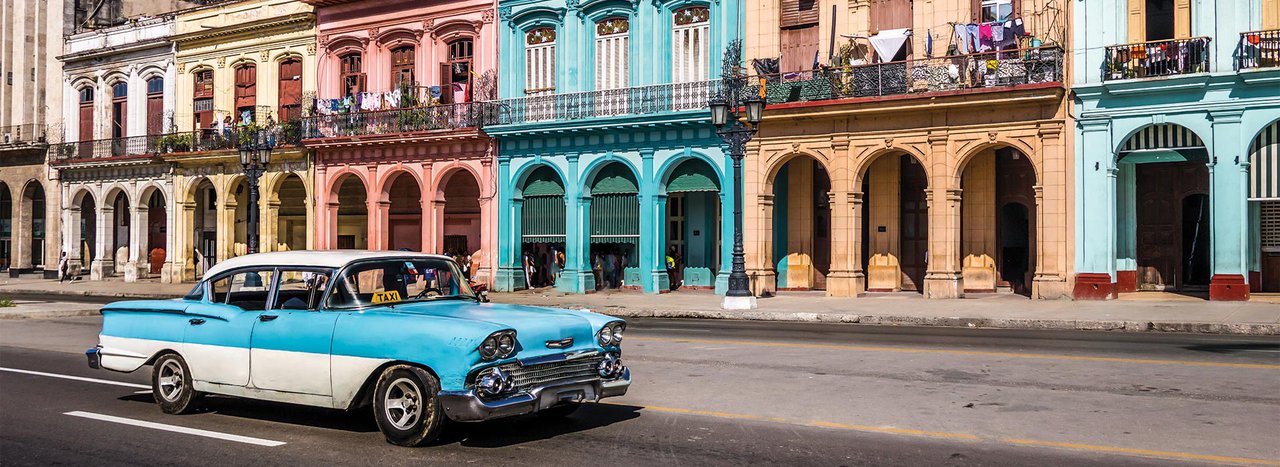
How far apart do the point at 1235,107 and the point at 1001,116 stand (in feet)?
15.4

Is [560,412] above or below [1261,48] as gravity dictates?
below

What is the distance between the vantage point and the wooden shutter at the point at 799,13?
92.2ft

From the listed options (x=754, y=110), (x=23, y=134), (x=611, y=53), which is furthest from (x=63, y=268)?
(x=754, y=110)

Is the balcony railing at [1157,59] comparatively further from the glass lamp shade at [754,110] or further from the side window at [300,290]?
the side window at [300,290]

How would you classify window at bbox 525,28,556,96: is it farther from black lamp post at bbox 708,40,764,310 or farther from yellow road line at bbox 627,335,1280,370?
yellow road line at bbox 627,335,1280,370

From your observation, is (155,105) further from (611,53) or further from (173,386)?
(173,386)

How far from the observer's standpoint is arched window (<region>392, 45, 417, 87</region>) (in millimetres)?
34812

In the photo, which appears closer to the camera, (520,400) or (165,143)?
(520,400)

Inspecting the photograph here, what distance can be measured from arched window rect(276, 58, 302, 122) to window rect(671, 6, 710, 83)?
1431 cm

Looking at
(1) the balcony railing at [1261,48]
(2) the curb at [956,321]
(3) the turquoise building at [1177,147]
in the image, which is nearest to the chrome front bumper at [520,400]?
(2) the curb at [956,321]

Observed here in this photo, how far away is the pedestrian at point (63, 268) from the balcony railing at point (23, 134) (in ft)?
19.2

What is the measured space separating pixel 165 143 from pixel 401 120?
37.3 ft

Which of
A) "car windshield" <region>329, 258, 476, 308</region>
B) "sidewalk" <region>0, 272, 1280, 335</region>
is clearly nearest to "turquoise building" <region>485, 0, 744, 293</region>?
"sidewalk" <region>0, 272, 1280, 335</region>

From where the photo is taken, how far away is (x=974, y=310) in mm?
21750
